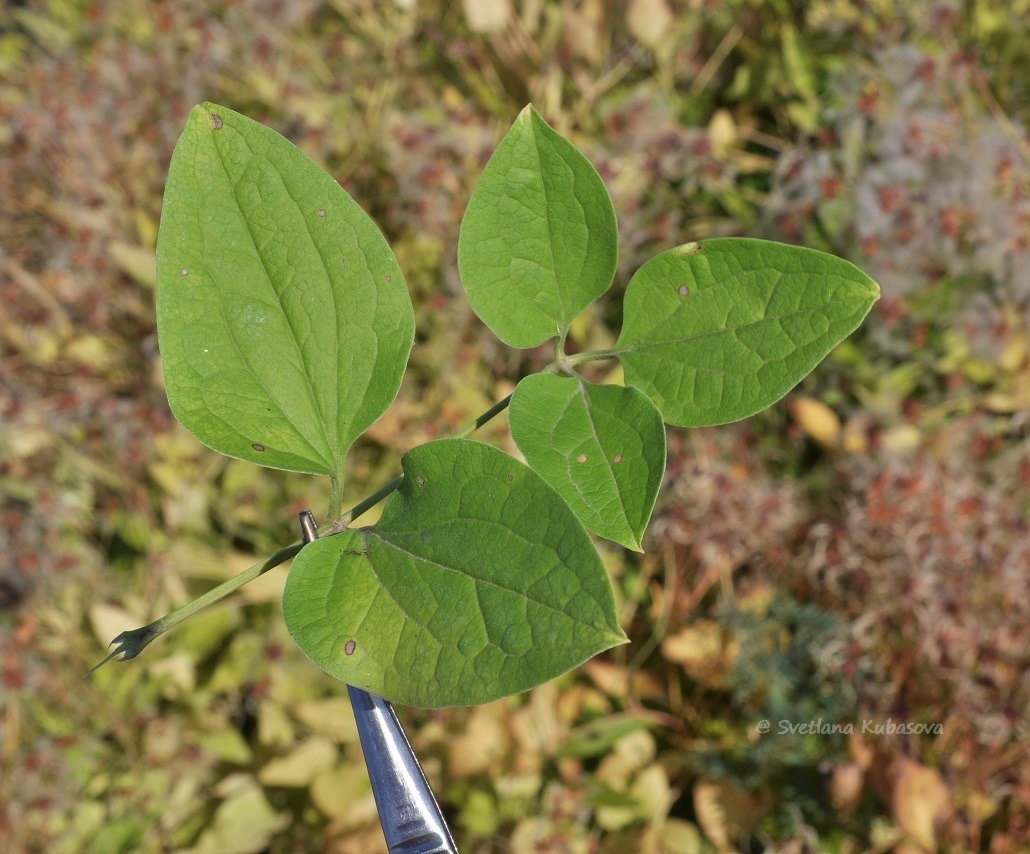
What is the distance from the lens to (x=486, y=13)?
1513 millimetres

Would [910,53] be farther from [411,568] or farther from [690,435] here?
[411,568]

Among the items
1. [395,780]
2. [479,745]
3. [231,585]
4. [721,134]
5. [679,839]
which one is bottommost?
[679,839]

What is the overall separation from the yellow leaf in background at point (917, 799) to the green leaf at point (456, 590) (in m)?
0.98

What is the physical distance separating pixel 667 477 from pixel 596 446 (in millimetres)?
998

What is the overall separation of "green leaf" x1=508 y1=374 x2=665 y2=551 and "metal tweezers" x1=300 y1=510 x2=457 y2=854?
3.7 inches

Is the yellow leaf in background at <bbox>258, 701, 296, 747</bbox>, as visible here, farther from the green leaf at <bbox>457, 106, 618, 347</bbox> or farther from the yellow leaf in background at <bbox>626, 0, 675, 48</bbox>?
the yellow leaf in background at <bbox>626, 0, 675, 48</bbox>

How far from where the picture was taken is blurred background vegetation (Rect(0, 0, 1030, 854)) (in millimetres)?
1187

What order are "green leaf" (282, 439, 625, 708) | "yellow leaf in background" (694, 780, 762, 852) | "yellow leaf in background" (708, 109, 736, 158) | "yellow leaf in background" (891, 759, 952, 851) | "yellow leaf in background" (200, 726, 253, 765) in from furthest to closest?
1. "yellow leaf in background" (708, 109, 736, 158)
2. "yellow leaf in background" (200, 726, 253, 765)
3. "yellow leaf in background" (694, 780, 762, 852)
4. "yellow leaf in background" (891, 759, 952, 851)
5. "green leaf" (282, 439, 625, 708)

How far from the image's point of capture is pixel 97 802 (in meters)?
1.32

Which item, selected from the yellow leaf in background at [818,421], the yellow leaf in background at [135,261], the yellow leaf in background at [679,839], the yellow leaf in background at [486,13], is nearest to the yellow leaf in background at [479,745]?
the yellow leaf in background at [679,839]

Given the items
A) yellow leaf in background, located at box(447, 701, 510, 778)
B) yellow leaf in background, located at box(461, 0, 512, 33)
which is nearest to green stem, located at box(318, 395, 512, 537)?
yellow leaf in background, located at box(447, 701, 510, 778)

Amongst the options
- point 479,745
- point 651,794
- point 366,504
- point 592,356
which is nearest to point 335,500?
point 366,504

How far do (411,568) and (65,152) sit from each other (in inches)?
64.7

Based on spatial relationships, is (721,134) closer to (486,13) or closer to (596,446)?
(486,13)
